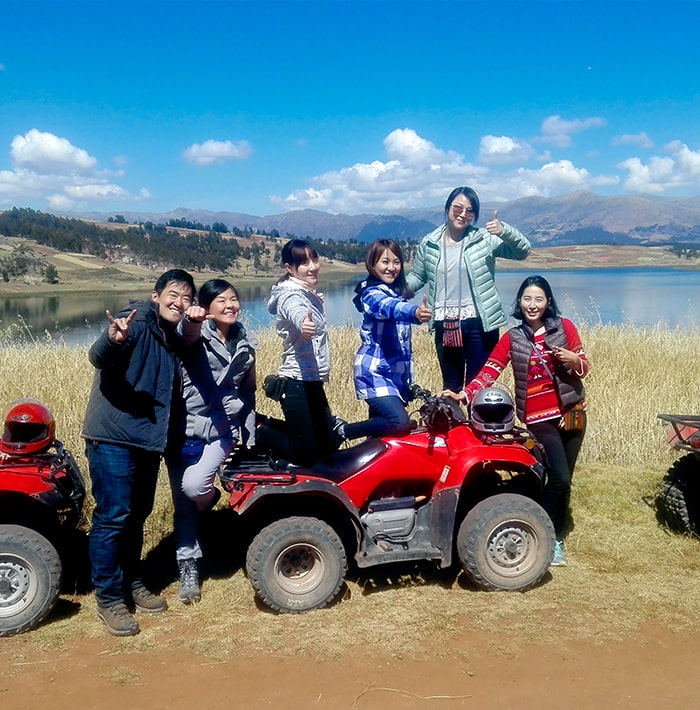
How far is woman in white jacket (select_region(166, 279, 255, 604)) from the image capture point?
147 inches

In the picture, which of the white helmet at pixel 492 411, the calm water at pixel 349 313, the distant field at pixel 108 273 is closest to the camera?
the white helmet at pixel 492 411

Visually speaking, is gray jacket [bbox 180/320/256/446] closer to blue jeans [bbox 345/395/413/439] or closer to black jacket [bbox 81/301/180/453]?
black jacket [bbox 81/301/180/453]

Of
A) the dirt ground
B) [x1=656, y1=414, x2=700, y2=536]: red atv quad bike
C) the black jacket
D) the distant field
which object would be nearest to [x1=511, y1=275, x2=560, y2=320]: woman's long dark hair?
[x1=656, y1=414, x2=700, y2=536]: red atv quad bike

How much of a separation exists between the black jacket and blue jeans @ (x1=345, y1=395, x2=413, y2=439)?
1.17 m

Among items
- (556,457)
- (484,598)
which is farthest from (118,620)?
(556,457)

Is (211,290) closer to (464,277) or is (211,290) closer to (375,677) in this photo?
(464,277)

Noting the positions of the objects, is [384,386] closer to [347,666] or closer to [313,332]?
[313,332]

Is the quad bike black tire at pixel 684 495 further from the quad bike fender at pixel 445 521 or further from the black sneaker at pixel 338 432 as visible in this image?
the black sneaker at pixel 338 432

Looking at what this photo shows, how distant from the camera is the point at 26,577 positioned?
339 cm

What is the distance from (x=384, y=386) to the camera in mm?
4117

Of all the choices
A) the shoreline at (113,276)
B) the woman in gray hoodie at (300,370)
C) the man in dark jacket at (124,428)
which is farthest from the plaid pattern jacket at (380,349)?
the shoreline at (113,276)

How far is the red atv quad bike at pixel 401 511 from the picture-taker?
11.8 ft

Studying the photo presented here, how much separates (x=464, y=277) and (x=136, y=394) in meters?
2.49

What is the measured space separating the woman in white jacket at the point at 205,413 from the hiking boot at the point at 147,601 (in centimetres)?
14
